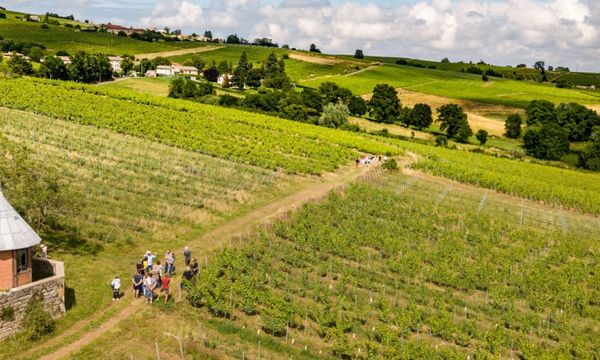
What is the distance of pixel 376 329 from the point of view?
76.9 ft

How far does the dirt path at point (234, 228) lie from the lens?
2154 cm

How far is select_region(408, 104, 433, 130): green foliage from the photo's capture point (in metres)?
101

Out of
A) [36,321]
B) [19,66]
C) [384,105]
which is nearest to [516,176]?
[384,105]

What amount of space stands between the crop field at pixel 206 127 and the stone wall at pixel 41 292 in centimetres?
3281

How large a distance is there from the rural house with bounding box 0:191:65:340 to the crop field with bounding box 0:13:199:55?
141 meters

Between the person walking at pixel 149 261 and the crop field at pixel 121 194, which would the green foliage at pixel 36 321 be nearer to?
the crop field at pixel 121 194

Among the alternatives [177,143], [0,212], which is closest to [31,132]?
[177,143]

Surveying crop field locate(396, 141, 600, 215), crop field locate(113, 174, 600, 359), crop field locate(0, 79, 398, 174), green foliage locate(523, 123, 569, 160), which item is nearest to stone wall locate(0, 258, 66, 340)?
crop field locate(113, 174, 600, 359)

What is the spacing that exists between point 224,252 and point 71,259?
310 inches

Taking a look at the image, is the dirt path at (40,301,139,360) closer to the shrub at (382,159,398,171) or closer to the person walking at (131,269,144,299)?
the person walking at (131,269,144,299)

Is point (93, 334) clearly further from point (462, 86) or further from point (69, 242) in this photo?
point (462, 86)

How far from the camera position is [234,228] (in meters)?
36.2

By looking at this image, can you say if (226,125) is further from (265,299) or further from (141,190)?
(265,299)

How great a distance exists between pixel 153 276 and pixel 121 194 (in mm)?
14165
